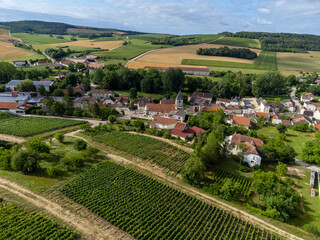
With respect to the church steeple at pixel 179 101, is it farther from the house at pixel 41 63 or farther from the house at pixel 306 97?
the house at pixel 41 63

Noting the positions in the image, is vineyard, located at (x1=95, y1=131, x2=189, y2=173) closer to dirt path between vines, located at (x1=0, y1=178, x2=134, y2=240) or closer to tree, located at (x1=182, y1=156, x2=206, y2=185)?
tree, located at (x1=182, y1=156, x2=206, y2=185)

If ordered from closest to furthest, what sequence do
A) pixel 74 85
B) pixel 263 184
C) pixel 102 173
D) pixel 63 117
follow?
pixel 263 184 < pixel 102 173 < pixel 63 117 < pixel 74 85

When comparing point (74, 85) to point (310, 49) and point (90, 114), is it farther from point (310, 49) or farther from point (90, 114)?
point (310, 49)

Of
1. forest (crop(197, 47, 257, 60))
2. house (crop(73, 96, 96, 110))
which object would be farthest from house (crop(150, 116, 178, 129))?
forest (crop(197, 47, 257, 60))

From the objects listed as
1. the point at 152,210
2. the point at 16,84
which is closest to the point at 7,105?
the point at 16,84

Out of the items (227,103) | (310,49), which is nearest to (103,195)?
(227,103)

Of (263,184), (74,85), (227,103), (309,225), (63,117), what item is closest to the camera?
(309,225)

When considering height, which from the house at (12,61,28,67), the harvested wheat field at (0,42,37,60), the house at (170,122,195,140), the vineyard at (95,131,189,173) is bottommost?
the vineyard at (95,131,189,173)

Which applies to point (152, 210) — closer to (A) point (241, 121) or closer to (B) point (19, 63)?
(A) point (241, 121)
